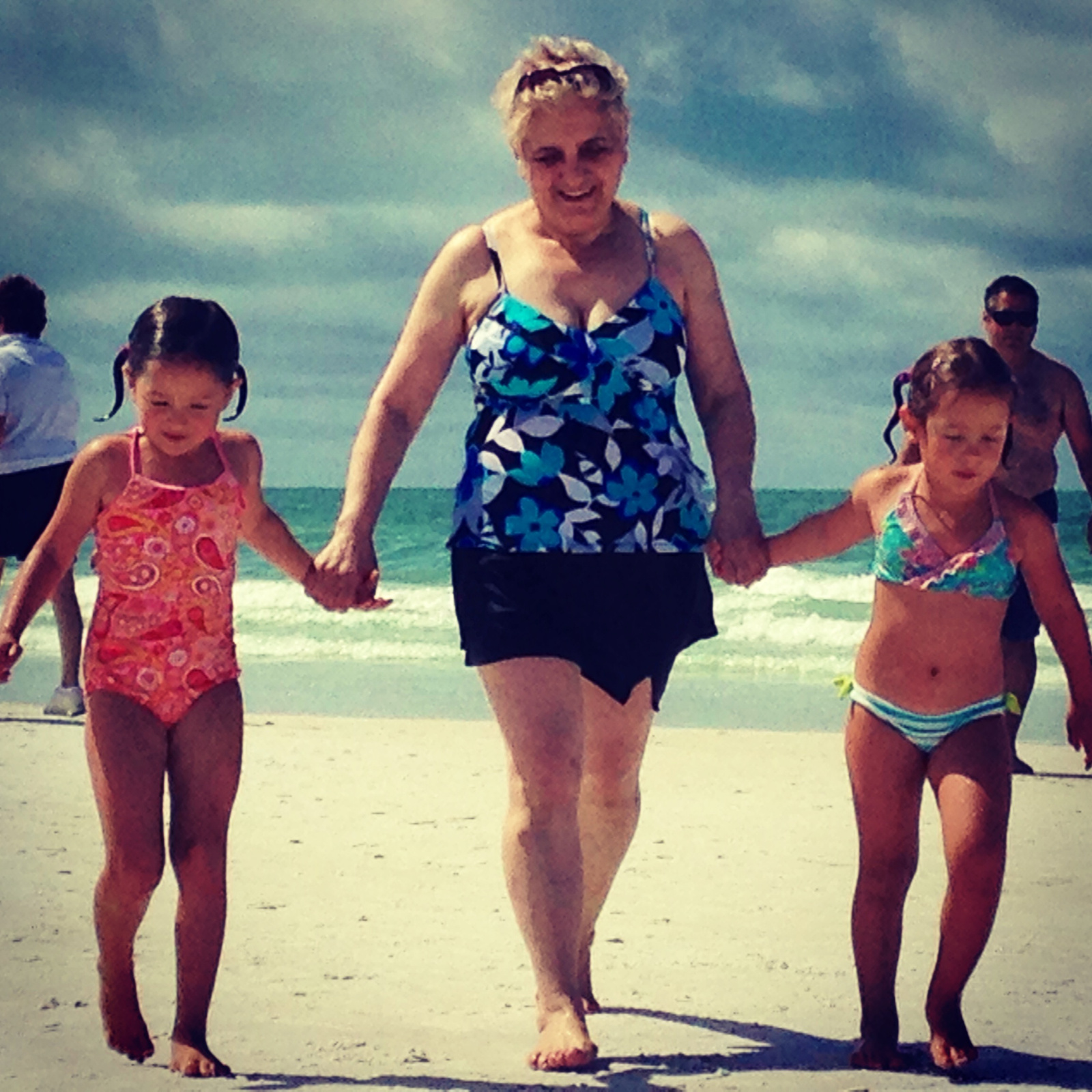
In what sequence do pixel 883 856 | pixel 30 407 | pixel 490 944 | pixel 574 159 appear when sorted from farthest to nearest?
pixel 30 407 < pixel 490 944 < pixel 574 159 < pixel 883 856

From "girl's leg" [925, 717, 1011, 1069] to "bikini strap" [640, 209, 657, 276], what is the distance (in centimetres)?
122

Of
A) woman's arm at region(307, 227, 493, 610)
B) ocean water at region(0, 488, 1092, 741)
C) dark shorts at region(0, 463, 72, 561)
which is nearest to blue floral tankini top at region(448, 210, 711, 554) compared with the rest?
woman's arm at region(307, 227, 493, 610)

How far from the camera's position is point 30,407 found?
850 cm

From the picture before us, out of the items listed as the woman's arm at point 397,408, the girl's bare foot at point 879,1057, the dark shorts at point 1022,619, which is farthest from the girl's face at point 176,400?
the dark shorts at point 1022,619

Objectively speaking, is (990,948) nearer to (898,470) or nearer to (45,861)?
(898,470)

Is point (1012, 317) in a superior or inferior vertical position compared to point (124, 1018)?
superior

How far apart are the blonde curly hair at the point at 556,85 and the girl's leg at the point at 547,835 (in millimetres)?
1205

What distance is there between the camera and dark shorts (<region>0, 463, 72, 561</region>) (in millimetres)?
8414

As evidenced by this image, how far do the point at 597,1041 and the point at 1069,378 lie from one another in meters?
4.48

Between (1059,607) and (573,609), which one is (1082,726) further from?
(573,609)

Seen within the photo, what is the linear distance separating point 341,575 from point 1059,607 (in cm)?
155

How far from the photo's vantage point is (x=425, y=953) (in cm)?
→ 494

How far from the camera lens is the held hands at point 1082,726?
392cm

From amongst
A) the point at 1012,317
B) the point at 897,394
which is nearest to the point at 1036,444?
the point at 1012,317
